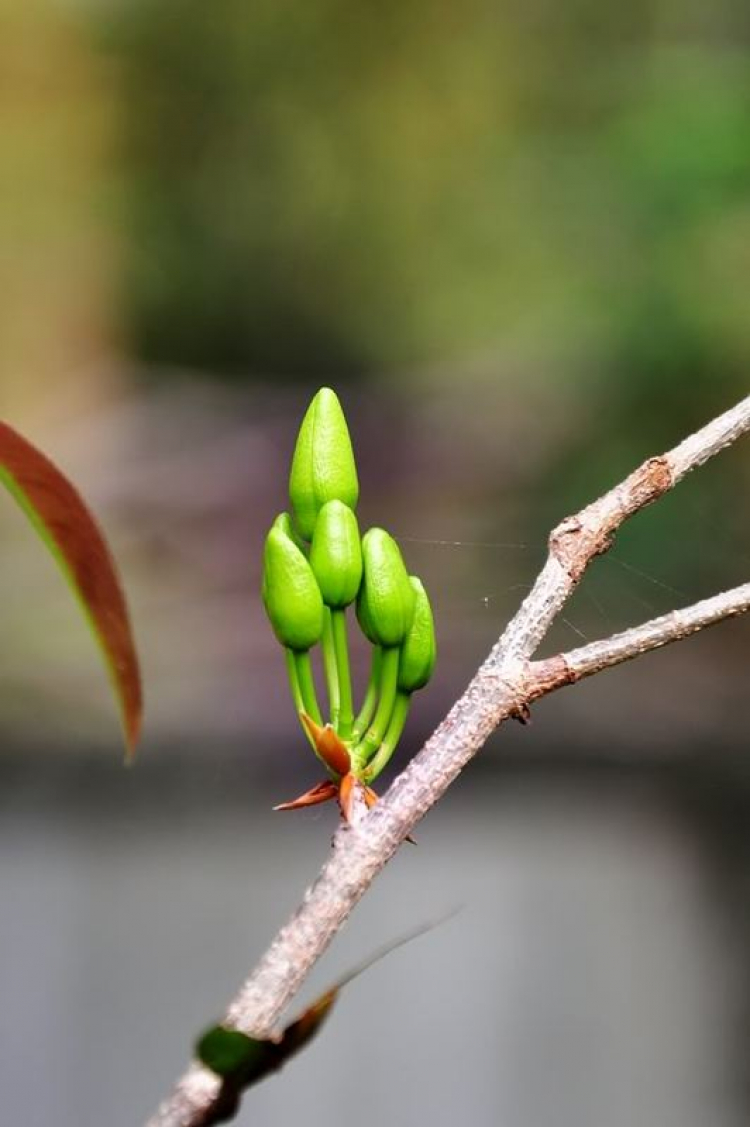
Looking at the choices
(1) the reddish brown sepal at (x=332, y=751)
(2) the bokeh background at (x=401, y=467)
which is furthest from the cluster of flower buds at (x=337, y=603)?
(2) the bokeh background at (x=401, y=467)

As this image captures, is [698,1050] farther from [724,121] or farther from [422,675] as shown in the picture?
[422,675]

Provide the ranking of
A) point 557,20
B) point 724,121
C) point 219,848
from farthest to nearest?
point 557,20, point 219,848, point 724,121

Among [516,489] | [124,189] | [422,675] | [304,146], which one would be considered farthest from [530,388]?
[422,675]

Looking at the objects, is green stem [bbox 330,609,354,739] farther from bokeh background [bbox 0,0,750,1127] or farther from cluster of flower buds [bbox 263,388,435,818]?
bokeh background [bbox 0,0,750,1127]

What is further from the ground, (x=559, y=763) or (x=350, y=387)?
(x=350, y=387)

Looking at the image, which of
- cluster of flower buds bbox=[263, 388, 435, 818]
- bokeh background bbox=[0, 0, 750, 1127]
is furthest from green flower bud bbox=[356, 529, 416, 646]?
bokeh background bbox=[0, 0, 750, 1127]

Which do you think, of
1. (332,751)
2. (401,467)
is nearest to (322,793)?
(332,751)
